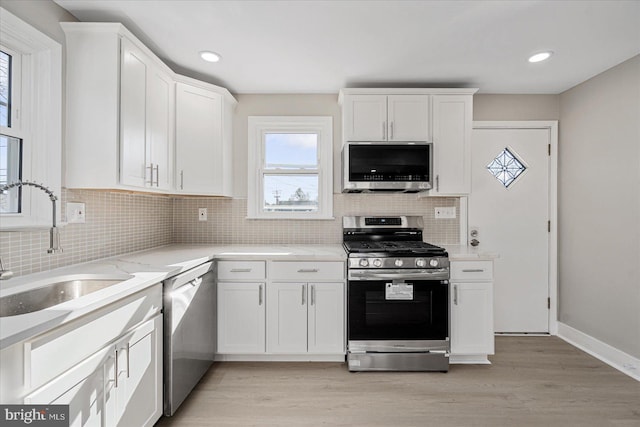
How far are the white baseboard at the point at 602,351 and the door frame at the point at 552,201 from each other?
0.42ft

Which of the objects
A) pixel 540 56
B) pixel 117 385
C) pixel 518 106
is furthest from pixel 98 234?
pixel 518 106

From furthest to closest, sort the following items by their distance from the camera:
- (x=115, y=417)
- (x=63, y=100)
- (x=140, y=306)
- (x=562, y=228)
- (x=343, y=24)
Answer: (x=562, y=228), (x=343, y=24), (x=63, y=100), (x=140, y=306), (x=115, y=417)

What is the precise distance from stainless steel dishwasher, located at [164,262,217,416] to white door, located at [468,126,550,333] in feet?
8.16

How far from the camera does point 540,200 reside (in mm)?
3115

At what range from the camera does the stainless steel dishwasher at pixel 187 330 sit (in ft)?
5.82

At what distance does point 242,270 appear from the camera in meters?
2.49

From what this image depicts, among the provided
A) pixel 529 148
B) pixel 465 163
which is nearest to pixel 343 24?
pixel 465 163

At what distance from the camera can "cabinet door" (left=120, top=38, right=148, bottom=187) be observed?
6.24 feet

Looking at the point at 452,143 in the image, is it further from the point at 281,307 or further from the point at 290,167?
the point at 281,307

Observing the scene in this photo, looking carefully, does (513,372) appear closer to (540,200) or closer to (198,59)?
(540,200)

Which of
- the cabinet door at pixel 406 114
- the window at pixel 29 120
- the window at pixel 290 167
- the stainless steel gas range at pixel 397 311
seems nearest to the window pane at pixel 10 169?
the window at pixel 29 120

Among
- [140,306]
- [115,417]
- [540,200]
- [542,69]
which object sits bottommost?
[115,417]

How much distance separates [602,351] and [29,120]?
432cm

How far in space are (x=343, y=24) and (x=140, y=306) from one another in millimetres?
1958
